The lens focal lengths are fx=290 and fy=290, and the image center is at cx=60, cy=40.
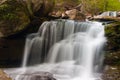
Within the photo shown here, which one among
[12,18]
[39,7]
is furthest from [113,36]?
[39,7]

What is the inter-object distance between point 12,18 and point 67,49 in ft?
11.4

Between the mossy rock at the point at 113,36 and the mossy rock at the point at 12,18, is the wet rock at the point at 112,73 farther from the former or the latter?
the mossy rock at the point at 12,18

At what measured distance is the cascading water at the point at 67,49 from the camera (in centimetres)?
1487

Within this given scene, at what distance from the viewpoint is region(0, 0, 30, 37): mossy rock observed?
623 inches

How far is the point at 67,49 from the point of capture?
1597 cm

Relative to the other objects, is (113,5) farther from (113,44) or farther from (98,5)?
(113,44)

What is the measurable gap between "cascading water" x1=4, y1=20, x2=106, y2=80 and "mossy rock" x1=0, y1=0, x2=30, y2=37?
1.04 m

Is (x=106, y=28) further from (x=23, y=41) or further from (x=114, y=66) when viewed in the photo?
(x=23, y=41)

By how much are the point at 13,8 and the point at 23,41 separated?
196cm

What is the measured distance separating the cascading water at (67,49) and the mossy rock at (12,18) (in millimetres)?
1038

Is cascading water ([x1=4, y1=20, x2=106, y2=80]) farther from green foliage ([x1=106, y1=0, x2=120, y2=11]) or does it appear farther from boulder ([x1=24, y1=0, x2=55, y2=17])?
green foliage ([x1=106, y1=0, x2=120, y2=11])

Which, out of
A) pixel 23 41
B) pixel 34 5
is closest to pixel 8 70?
pixel 23 41

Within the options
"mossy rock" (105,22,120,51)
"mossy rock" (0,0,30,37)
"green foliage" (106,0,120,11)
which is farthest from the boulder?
"green foliage" (106,0,120,11)

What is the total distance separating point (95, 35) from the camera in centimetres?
1617
